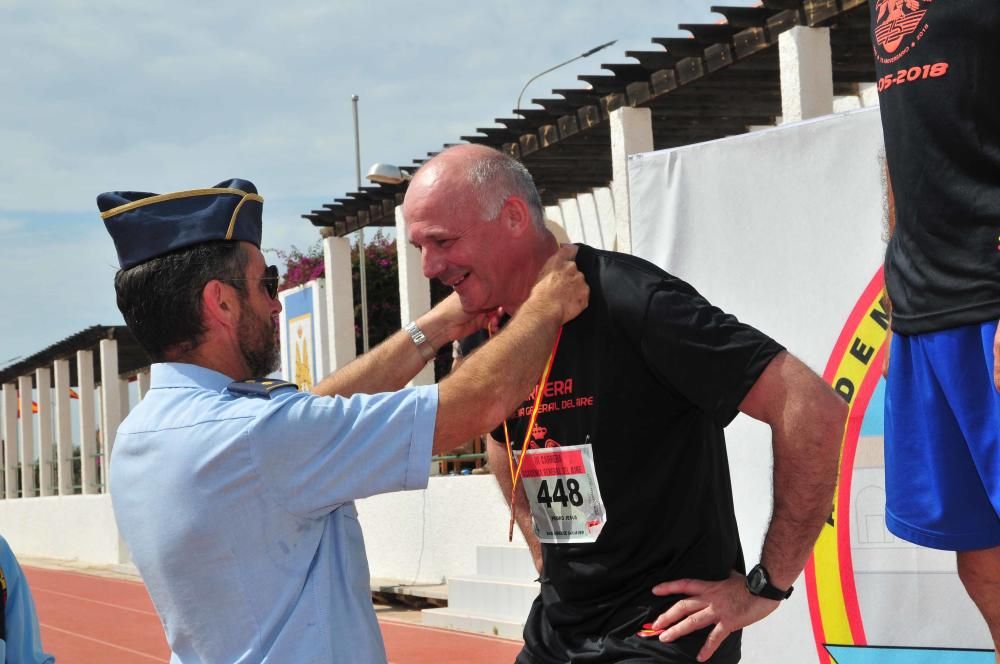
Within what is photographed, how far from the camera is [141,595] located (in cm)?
1467

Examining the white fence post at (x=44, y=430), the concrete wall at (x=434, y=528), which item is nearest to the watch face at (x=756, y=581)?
the concrete wall at (x=434, y=528)

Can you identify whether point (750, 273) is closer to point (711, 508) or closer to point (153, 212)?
point (711, 508)

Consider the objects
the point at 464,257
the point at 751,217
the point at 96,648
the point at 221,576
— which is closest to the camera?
the point at 221,576

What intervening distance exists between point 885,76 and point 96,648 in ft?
30.5

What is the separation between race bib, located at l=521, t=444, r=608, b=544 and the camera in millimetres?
2531

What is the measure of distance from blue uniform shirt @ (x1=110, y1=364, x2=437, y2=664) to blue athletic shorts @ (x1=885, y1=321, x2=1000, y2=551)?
0.91 metres

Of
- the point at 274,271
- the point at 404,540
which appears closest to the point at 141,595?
the point at 404,540

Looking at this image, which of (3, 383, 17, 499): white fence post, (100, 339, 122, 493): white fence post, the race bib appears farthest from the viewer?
(3, 383, 17, 499): white fence post

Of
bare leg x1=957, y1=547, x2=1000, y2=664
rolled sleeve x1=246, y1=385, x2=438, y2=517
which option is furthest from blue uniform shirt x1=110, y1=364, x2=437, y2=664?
bare leg x1=957, y1=547, x2=1000, y2=664

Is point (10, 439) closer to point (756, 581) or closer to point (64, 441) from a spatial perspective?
point (64, 441)

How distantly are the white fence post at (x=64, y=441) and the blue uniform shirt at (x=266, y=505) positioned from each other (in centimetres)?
2418

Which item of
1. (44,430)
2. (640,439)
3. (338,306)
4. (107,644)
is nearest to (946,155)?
(640,439)

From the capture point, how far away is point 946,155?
7.57ft

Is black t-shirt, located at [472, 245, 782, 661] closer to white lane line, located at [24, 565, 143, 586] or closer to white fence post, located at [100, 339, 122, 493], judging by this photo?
white lane line, located at [24, 565, 143, 586]
